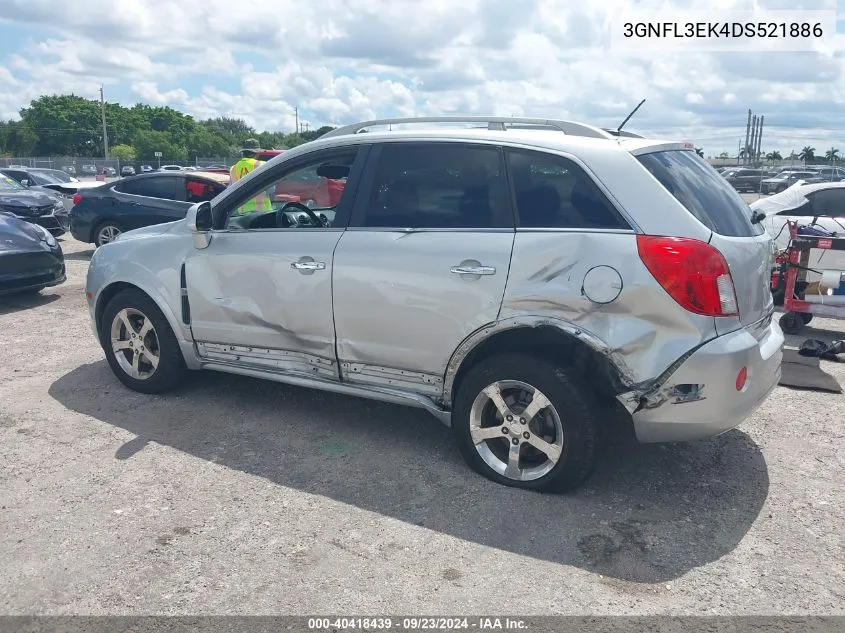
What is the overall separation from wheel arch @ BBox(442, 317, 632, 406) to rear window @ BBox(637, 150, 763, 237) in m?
0.82

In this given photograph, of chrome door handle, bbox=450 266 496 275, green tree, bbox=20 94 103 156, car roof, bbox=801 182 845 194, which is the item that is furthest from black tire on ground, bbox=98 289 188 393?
green tree, bbox=20 94 103 156

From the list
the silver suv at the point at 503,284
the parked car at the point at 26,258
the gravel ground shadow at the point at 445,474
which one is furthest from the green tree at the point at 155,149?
the silver suv at the point at 503,284

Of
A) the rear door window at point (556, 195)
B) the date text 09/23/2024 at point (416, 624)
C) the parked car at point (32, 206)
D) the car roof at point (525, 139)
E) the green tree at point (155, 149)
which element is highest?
the green tree at point (155, 149)

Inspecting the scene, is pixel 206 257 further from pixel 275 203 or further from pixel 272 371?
pixel 272 371

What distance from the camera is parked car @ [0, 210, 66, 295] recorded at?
27.8 feet

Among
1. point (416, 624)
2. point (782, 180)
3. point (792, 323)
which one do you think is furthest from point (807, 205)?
point (782, 180)

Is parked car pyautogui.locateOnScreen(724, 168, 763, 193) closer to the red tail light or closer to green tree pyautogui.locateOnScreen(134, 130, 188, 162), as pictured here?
the red tail light

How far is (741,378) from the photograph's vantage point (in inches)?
144

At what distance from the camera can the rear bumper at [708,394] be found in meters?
3.57

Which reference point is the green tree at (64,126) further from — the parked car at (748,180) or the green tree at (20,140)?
the parked car at (748,180)

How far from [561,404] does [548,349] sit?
1.06ft

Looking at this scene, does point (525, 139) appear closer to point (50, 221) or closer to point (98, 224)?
point (98, 224)

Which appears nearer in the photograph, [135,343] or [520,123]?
[520,123]

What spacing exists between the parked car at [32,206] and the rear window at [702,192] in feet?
39.3
